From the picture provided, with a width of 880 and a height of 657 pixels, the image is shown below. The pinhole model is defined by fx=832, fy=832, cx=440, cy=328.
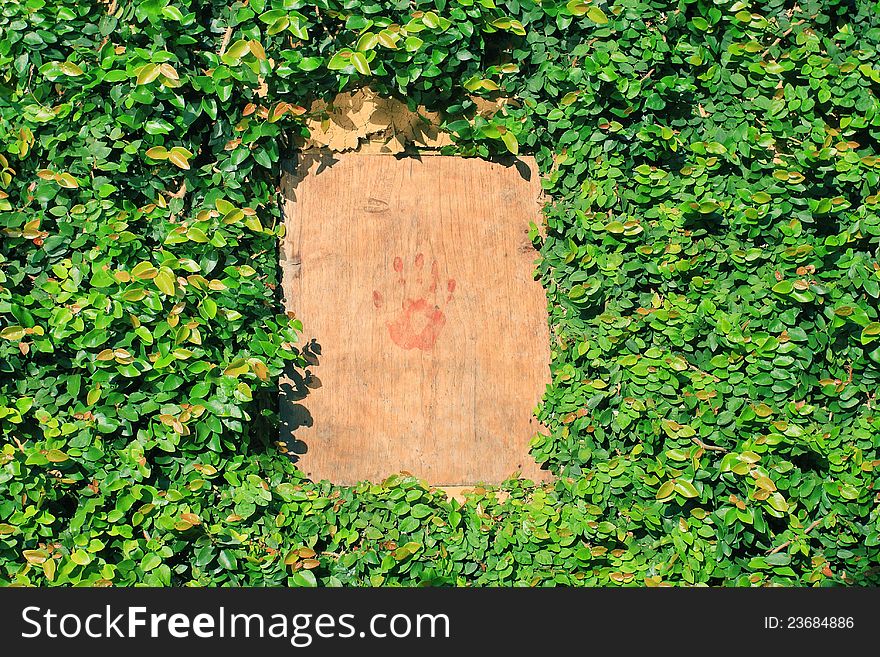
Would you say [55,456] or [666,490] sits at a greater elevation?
[55,456]

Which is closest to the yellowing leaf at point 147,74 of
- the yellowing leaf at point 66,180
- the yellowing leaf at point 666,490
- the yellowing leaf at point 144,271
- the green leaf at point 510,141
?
the yellowing leaf at point 66,180

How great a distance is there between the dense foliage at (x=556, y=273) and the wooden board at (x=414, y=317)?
4.3 inches

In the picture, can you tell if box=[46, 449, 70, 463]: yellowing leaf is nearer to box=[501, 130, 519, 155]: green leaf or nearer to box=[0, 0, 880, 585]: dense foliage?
box=[0, 0, 880, 585]: dense foliage

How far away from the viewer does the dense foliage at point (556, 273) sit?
243cm

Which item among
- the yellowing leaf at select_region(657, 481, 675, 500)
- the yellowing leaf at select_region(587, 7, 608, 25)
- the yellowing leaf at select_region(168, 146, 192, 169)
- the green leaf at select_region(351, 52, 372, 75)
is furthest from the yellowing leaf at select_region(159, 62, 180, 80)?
the yellowing leaf at select_region(657, 481, 675, 500)

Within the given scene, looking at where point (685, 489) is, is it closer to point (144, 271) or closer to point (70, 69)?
point (144, 271)

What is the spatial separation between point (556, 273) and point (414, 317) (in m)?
0.50

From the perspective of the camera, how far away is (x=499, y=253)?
2.85m

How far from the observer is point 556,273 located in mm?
2775

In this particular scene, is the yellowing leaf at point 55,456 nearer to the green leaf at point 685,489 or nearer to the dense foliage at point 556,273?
the dense foliage at point 556,273

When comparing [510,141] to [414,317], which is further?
[414,317]

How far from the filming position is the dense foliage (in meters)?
2.43

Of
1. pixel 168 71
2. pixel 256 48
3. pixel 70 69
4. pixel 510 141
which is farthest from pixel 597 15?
pixel 70 69

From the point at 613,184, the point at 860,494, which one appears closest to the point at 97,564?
the point at 613,184
